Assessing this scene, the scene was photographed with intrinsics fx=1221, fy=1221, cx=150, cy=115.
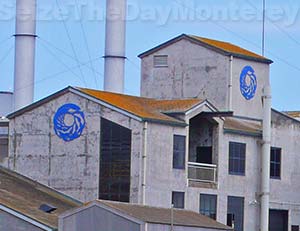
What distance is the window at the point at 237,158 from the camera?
65.1 metres

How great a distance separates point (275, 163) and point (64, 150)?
12.5m

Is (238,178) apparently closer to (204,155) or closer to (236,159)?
(236,159)

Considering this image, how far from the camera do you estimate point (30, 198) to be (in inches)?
2382

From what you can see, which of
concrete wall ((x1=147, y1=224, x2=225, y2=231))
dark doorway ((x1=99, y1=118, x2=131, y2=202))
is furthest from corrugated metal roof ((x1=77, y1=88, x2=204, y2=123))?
concrete wall ((x1=147, y1=224, x2=225, y2=231))

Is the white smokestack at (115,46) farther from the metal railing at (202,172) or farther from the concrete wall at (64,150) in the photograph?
the metal railing at (202,172)

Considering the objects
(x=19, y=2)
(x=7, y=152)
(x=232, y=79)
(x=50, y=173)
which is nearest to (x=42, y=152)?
(x=50, y=173)

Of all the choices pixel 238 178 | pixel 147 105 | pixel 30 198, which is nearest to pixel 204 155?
pixel 238 178

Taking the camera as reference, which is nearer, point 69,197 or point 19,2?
point 69,197

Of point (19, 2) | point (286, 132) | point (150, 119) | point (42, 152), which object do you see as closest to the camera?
point (150, 119)

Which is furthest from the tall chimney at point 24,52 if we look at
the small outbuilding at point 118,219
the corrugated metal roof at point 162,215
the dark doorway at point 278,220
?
the small outbuilding at point 118,219

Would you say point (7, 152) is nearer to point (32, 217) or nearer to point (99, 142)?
point (99, 142)

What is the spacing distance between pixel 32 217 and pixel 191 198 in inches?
431

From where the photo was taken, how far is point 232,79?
67000 millimetres

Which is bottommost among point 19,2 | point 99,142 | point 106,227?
point 106,227
